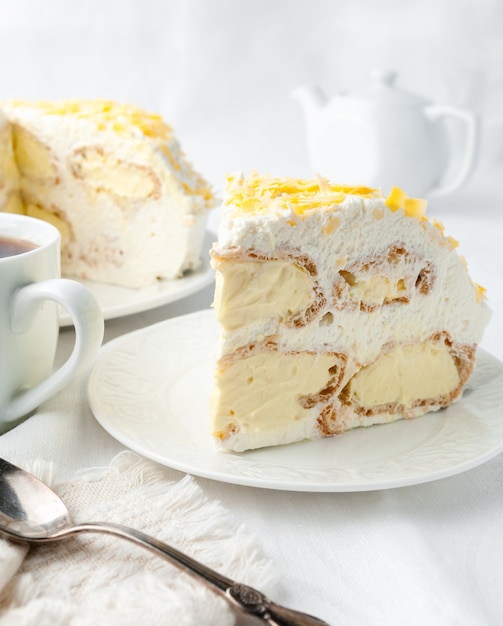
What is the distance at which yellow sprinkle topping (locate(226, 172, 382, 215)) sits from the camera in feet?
5.47

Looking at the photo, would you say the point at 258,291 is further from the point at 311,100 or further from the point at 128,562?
the point at 311,100

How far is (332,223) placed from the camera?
167 cm

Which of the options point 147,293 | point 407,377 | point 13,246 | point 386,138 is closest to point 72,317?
point 13,246

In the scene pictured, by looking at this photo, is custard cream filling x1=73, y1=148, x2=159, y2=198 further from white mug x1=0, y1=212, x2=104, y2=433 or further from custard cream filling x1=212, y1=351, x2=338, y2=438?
custard cream filling x1=212, y1=351, x2=338, y2=438

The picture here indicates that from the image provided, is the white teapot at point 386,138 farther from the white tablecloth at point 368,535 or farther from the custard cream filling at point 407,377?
the white tablecloth at point 368,535

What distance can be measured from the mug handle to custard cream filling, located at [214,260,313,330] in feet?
0.79

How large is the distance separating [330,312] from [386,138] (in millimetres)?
2227

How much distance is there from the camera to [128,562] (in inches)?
52.9

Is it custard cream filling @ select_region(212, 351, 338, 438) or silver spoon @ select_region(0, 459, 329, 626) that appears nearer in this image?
silver spoon @ select_region(0, 459, 329, 626)

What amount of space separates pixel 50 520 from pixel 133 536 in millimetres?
179

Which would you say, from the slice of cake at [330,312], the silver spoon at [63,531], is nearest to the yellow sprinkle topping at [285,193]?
the slice of cake at [330,312]

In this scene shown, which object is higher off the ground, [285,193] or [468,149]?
[285,193]

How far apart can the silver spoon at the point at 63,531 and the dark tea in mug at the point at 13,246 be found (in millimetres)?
473

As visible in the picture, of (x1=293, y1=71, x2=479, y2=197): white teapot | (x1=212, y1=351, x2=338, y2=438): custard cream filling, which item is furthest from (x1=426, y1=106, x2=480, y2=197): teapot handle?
(x1=212, y1=351, x2=338, y2=438): custard cream filling
